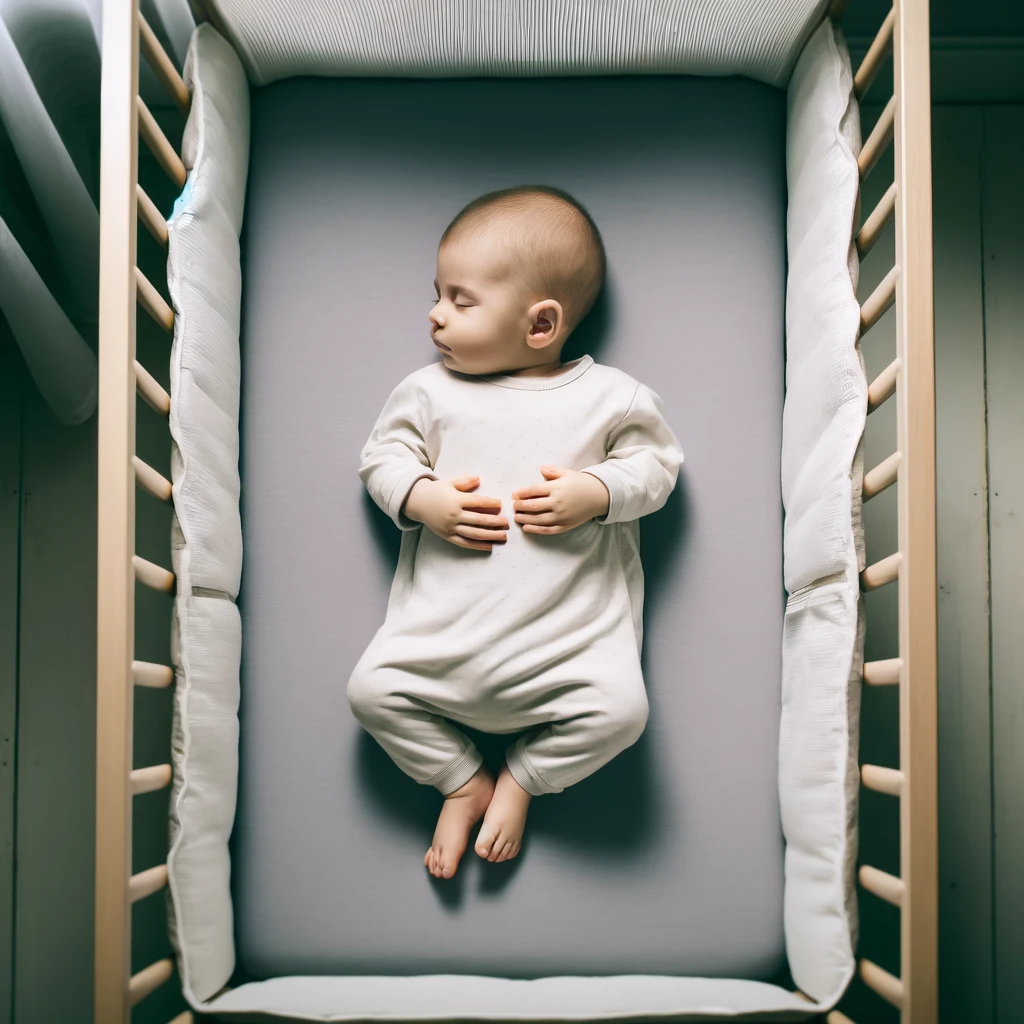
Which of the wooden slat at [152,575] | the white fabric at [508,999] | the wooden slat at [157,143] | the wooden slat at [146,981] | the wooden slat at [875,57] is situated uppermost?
the wooden slat at [875,57]

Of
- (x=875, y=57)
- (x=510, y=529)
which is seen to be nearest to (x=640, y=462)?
(x=510, y=529)

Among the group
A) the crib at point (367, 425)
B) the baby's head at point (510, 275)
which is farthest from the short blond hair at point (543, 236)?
the crib at point (367, 425)

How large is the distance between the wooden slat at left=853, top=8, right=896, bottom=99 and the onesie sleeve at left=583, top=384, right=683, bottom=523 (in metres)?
0.40

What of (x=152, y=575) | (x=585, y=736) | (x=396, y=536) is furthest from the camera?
(x=396, y=536)

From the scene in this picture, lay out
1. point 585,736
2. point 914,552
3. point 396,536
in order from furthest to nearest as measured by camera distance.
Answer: point 396,536, point 585,736, point 914,552

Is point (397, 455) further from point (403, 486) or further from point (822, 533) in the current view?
point (822, 533)

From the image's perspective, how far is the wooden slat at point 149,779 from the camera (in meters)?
0.83

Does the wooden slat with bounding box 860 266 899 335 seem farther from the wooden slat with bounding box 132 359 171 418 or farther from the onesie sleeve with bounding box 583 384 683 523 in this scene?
the wooden slat with bounding box 132 359 171 418

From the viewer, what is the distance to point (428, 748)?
39.8 inches

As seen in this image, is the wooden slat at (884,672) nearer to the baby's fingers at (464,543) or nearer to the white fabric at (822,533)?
the white fabric at (822,533)

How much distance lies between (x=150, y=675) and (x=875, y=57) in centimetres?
95

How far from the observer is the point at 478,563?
1024 mm

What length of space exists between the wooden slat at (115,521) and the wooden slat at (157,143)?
5 centimetres

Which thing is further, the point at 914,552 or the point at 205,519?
the point at 205,519
